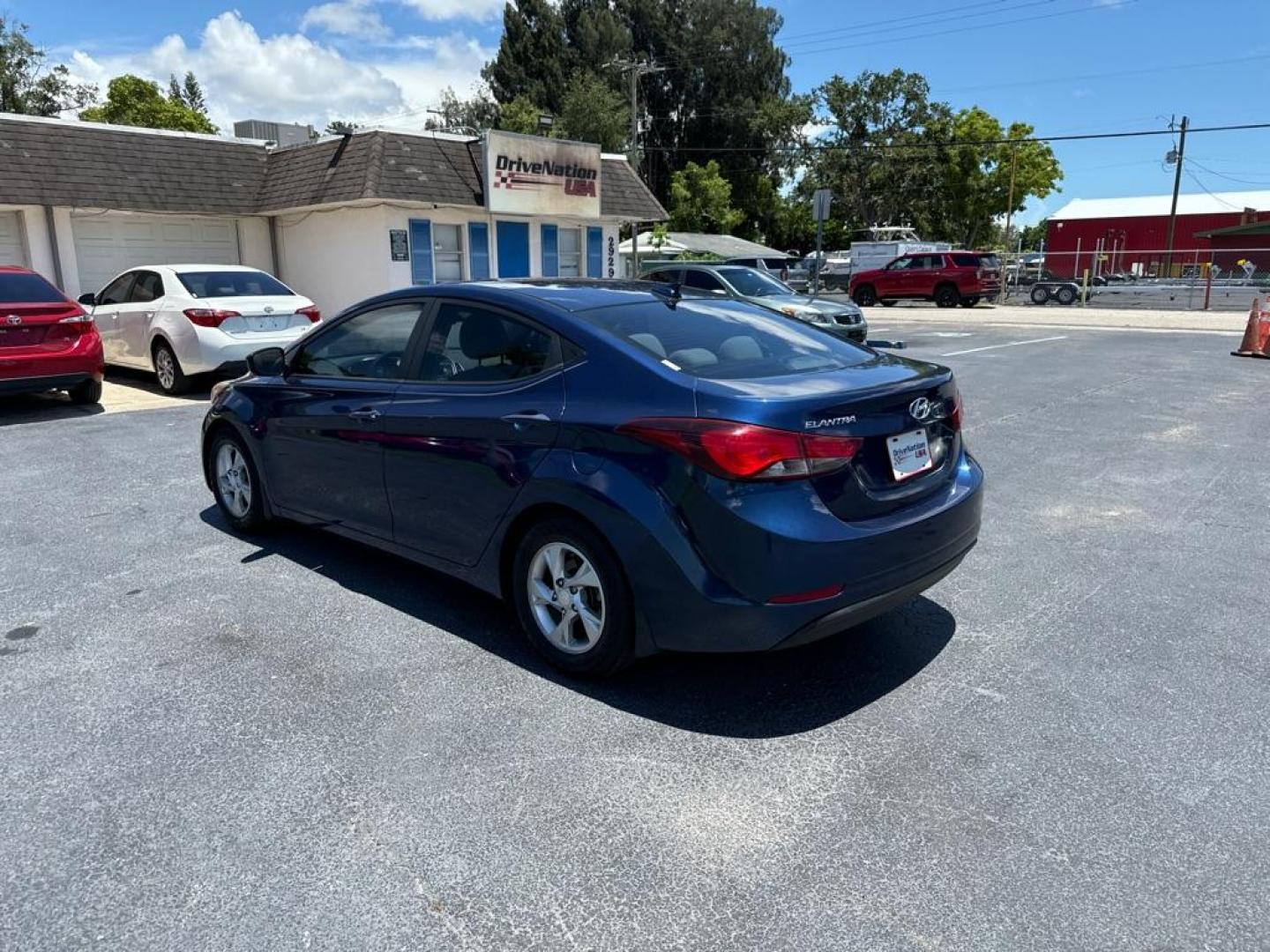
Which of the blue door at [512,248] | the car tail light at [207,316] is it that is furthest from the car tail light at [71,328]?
the blue door at [512,248]

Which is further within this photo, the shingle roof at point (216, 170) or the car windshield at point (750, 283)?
the car windshield at point (750, 283)

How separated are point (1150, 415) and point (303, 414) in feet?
28.2

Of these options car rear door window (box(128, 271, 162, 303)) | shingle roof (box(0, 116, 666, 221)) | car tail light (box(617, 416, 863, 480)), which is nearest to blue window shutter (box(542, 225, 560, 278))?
shingle roof (box(0, 116, 666, 221))

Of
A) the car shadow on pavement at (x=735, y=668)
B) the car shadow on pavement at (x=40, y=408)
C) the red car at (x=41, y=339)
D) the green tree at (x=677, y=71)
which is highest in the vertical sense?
the green tree at (x=677, y=71)

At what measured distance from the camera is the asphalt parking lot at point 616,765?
2400 millimetres

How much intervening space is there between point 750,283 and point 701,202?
3865 cm

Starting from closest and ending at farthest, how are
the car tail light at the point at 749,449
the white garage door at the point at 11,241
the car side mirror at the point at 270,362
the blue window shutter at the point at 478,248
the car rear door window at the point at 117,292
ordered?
the car tail light at the point at 749,449 → the car side mirror at the point at 270,362 → the car rear door window at the point at 117,292 → the white garage door at the point at 11,241 → the blue window shutter at the point at 478,248

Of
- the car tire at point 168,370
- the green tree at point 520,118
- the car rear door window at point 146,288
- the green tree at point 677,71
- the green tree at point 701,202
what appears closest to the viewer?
the car tire at point 168,370

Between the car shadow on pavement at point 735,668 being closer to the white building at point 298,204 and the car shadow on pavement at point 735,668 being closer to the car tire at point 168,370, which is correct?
the car tire at point 168,370

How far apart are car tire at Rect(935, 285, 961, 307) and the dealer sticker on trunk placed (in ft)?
95.6

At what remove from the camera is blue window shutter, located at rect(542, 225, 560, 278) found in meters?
20.2

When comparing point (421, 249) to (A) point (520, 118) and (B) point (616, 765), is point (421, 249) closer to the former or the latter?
(B) point (616, 765)

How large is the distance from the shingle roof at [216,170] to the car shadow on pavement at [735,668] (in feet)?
42.6

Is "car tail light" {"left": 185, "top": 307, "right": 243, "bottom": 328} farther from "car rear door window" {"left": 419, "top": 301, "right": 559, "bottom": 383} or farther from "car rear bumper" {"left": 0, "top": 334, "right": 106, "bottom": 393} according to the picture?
"car rear door window" {"left": 419, "top": 301, "right": 559, "bottom": 383}
